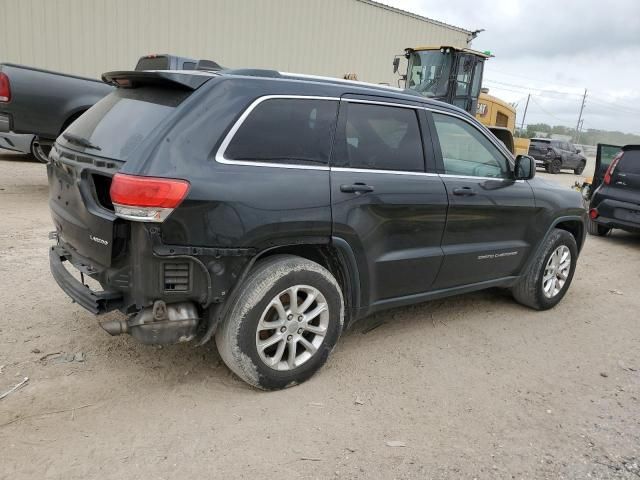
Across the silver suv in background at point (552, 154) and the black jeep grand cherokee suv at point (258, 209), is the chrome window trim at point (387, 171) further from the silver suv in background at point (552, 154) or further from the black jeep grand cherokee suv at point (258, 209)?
the silver suv in background at point (552, 154)

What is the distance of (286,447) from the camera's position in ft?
8.75

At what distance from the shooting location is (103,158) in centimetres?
284

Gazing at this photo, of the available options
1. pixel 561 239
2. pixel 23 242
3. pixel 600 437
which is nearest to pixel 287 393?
pixel 600 437

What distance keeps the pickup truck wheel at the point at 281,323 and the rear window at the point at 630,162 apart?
22.0 ft

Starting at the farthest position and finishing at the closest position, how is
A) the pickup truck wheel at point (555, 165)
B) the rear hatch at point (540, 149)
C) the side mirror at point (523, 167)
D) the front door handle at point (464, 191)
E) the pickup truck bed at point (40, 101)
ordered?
the pickup truck wheel at point (555, 165) < the rear hatch at point (540, 149) < the pickup truck bed at point (40, 101) < the side mirror at point (523, 167) < the front door handle at point (464, 191)

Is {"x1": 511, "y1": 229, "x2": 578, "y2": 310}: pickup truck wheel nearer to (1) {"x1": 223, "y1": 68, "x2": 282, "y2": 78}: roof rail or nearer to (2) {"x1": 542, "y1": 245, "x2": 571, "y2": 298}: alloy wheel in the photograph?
(2) {"x1": 542, "y1": 245, "x2": 571, "y2": 298}: alloy wheel

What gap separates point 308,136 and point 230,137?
0.52 meters

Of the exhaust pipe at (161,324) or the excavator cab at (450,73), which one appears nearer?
the exhaust pipe at (161,324)

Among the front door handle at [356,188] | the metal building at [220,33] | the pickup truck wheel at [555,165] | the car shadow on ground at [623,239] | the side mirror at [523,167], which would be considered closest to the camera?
the front door handle at [356,188]

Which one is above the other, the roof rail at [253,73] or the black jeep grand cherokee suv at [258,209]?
the roof rail at [253,73]

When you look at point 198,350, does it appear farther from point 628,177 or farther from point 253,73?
point 628,177

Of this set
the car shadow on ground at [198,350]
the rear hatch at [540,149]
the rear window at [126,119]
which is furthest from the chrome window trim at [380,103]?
the rear hatch at [540,149]

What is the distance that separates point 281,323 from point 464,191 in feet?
5.71

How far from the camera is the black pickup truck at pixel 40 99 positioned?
6.77 m
